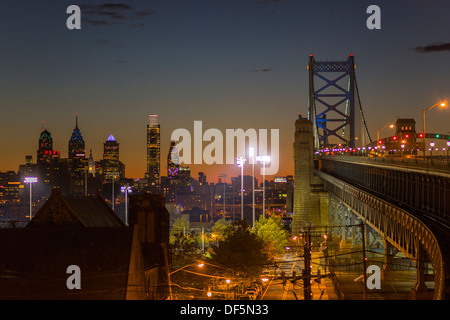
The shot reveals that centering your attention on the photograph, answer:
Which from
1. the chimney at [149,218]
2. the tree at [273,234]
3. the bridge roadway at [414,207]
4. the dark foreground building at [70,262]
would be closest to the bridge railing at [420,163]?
the bridge roadway at [414,207]

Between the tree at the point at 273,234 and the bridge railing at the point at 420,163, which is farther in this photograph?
the tree at the point at 273,234

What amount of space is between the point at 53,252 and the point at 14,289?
79.9 inches

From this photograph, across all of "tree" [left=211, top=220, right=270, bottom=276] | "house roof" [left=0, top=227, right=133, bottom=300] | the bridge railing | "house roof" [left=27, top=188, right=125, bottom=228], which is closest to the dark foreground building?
"house roof" [left=0, top=227, right=133, bottom=300]

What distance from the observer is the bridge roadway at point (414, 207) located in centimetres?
2860

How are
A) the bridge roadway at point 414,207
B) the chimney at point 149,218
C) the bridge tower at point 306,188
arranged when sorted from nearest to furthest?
the bridge roadway at point 414,207, the chimney at point 149,218, the bridge tower at point 306,188

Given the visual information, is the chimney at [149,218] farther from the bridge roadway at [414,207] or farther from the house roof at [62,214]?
the bridge roadway at [414,207]

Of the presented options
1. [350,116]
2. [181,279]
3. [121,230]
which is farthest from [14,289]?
[350,116]

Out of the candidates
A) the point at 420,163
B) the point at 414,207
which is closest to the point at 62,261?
the point at 420,163

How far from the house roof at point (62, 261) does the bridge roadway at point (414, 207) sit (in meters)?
11.9

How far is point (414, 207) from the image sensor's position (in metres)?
46.9

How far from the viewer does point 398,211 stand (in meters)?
40.5

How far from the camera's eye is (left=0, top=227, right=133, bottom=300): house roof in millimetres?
27203

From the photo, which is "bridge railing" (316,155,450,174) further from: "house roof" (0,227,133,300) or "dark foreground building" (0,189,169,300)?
"house roof" (0,227,133,300)
